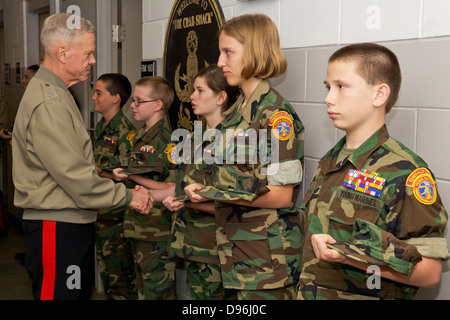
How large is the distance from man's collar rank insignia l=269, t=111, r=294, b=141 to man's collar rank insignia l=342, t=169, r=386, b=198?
0.38m

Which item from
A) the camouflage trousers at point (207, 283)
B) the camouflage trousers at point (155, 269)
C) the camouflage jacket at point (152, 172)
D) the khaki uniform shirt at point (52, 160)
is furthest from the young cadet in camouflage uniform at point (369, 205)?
the camouflage trousers at point (155, 269)

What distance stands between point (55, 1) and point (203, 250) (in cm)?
311

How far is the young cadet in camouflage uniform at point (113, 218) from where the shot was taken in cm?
295

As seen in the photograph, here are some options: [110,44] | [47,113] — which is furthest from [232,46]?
[110,44]

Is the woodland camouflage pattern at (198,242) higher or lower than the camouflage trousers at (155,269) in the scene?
higher

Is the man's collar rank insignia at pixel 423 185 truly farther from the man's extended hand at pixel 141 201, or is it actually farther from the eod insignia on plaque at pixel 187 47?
the eod insignia on plaque at pixel 187 47

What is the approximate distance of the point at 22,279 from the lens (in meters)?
3.67

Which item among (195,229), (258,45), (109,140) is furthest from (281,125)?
(109,140)

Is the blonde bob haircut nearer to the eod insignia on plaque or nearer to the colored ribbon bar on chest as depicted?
the eod insignia on plaque

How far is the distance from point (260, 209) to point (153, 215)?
3.17 feet

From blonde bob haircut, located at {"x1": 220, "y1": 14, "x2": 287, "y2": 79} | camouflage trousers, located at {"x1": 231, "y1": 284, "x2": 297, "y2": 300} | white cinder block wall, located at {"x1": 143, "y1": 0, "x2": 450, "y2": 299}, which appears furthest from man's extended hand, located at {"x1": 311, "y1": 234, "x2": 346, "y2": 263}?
blonde bob haircut, located at {"x1": 220, "y1": 14, "x2": 287, "y2": 79}

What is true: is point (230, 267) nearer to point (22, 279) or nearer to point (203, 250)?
point (203, 250)

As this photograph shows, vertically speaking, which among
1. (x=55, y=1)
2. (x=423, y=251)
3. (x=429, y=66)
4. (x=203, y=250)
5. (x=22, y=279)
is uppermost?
(x=55, y=1)

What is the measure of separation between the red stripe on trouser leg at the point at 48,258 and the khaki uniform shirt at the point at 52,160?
0.14 ft
